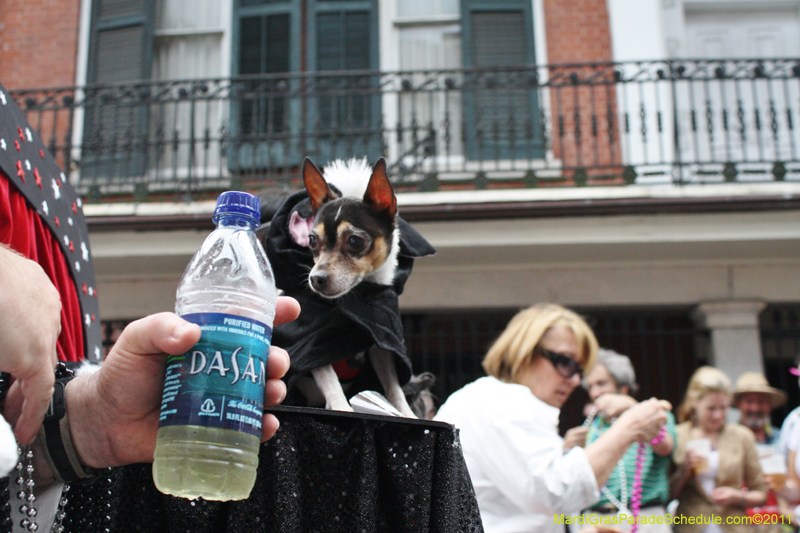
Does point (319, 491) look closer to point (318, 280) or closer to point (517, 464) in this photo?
point (318, 280)

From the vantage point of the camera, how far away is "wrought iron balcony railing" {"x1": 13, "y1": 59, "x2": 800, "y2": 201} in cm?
788

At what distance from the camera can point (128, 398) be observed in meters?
1.23

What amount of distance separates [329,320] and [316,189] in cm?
41

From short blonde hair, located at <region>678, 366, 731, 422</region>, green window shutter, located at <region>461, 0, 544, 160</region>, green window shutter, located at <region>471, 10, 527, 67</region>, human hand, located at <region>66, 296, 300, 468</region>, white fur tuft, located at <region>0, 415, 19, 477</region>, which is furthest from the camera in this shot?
green window shutter, located at <region>471, 10, 527, 67</region>

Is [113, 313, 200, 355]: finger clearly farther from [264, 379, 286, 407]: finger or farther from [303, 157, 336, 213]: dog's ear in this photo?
[303, 157, 336, 213]: dog's ear

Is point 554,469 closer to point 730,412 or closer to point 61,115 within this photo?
point 730,412

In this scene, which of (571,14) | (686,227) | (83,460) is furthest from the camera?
(571,14)

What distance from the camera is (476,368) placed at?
816cm

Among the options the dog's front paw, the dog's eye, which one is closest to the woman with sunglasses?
the dog's front paw

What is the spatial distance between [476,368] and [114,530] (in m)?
6.93

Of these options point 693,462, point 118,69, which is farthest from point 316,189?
point 118,69

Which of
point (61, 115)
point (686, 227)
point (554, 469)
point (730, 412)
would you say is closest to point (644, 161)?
point (686, 227)

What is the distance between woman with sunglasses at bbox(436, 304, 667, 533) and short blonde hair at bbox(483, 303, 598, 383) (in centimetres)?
4

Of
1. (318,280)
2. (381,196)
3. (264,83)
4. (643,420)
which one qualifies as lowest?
(643,420)
